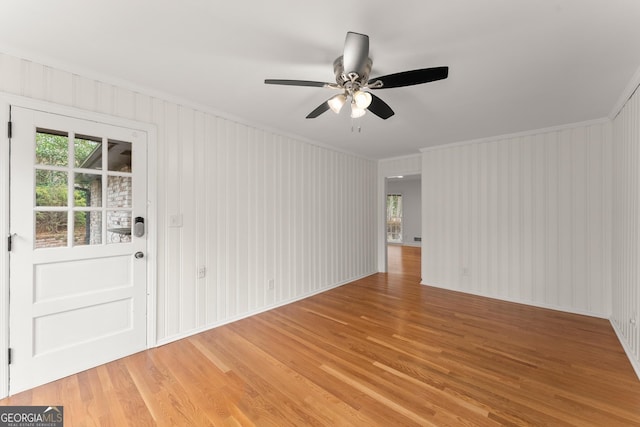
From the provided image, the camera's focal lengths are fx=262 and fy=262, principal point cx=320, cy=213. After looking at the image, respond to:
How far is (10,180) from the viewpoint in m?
1.90

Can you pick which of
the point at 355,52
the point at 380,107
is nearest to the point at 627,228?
the point at 380,107

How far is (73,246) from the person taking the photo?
2156 millimetres

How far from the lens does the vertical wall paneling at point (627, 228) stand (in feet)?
7.44

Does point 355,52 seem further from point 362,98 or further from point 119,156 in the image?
point 119,156

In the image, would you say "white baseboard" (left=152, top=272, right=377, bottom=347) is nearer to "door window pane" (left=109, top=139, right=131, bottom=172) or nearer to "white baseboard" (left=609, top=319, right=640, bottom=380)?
"door window pane" (left=109, top=139, right=131, bottom=172)

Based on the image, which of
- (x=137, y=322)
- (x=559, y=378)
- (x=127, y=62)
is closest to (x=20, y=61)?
(x=127, y=62)

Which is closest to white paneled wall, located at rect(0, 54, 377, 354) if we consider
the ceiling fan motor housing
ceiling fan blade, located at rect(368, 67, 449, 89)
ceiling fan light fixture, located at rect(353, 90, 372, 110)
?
the ceiling fan motor housing

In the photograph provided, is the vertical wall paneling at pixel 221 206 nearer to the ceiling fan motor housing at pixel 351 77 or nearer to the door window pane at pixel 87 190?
the door window pane at pixel 87 190

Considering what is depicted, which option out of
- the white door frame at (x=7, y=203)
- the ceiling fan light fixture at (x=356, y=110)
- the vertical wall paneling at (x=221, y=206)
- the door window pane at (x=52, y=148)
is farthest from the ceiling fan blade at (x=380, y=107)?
the door window pane at (x=52, y=148)

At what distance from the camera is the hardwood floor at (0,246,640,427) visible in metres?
1.71

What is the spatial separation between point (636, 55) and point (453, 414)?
2.86 m

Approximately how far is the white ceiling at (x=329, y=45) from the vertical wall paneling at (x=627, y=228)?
0.36 meters

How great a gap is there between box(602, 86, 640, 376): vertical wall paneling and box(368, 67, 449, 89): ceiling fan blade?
6.84ft

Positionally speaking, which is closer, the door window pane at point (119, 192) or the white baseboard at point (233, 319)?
the door window pane at point (119, 192)
